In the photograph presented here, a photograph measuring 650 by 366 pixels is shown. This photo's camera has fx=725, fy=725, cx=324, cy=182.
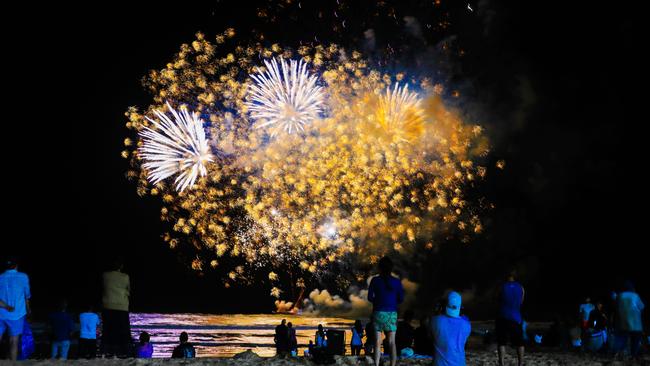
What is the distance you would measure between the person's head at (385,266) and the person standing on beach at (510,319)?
92.6 inches

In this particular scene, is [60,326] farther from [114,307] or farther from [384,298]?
[384,298]

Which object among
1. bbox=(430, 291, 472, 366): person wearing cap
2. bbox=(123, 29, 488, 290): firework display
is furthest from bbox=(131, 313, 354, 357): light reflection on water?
bbox=(430, 291, 472, 366): person wearing cap

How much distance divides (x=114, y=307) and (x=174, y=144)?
49.5ft

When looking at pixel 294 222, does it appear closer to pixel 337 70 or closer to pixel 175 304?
pixel 337 70

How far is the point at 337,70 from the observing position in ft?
94.7

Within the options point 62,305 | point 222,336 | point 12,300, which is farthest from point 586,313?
point 222,336

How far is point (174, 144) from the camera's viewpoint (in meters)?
26.1

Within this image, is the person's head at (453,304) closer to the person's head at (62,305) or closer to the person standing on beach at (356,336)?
the person's head at (62,305)

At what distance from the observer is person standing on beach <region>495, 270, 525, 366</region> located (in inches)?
442

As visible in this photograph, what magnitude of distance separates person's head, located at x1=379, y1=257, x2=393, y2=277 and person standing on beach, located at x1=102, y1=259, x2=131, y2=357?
4.15m

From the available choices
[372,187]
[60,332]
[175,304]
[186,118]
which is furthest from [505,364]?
[175,304]

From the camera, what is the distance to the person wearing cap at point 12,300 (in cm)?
984

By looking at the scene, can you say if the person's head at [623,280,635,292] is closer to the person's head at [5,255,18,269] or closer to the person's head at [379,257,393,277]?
the person's head at [379,257,393,277]

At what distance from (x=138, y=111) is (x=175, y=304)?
85.4ft
